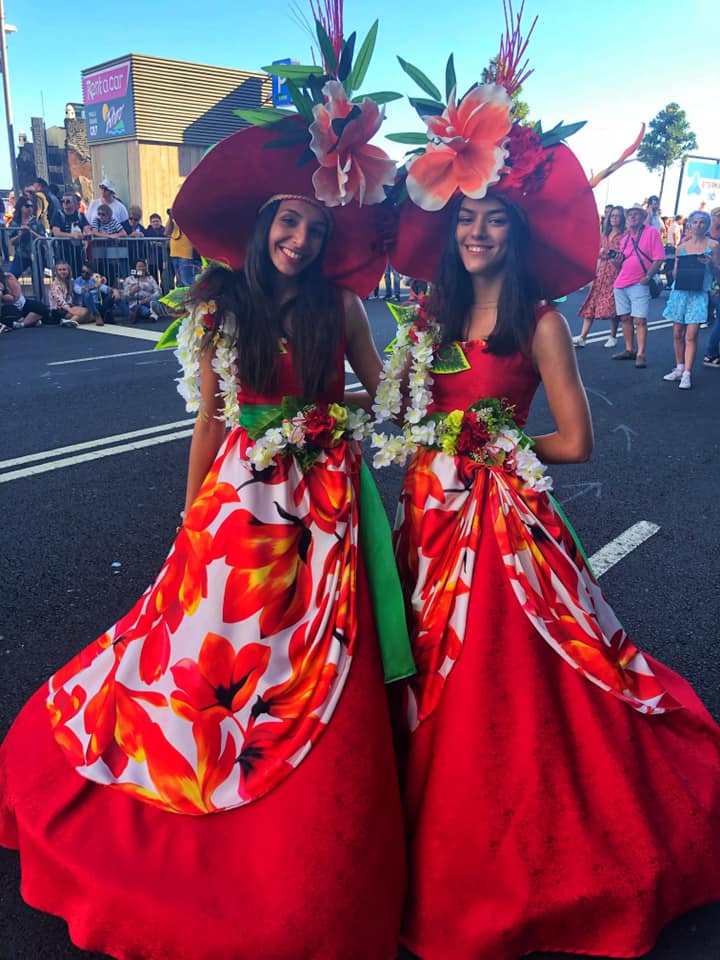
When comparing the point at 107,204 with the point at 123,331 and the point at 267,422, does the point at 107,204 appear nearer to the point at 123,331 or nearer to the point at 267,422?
the point at 123,331

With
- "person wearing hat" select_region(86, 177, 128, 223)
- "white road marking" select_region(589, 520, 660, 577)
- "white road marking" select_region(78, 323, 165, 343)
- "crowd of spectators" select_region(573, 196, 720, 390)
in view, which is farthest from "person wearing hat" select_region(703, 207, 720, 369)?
"person wearing hat" select_region(86, 177, 128, 223)

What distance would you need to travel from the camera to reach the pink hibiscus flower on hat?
6.93 feet

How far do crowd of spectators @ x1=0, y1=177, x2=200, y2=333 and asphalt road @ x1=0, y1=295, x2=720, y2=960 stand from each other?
3.92m

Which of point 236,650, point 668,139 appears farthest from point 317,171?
point 668,139

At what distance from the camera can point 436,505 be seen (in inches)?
89.1

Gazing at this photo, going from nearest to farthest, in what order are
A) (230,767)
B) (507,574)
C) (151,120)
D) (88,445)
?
(230,767) < (507,574) < (88,445) < (151,120)

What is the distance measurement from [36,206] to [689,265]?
1031 cm

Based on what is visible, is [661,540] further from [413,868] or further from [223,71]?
[223,71]

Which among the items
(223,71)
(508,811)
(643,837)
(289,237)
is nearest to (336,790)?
(508,811)

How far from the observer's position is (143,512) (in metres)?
4.65

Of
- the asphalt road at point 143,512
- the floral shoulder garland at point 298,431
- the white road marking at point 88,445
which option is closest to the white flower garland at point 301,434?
the floral shoulder garland at point 298,431

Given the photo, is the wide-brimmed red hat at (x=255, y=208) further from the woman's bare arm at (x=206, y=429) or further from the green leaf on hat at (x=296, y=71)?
the woman's bare arm at (x=206, y=429)

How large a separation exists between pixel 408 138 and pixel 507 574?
49.8 inches

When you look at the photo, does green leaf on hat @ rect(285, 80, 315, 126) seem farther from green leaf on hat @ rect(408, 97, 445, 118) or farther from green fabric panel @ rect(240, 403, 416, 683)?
green fabric panel @ rect(240, 403, 416, 683)
